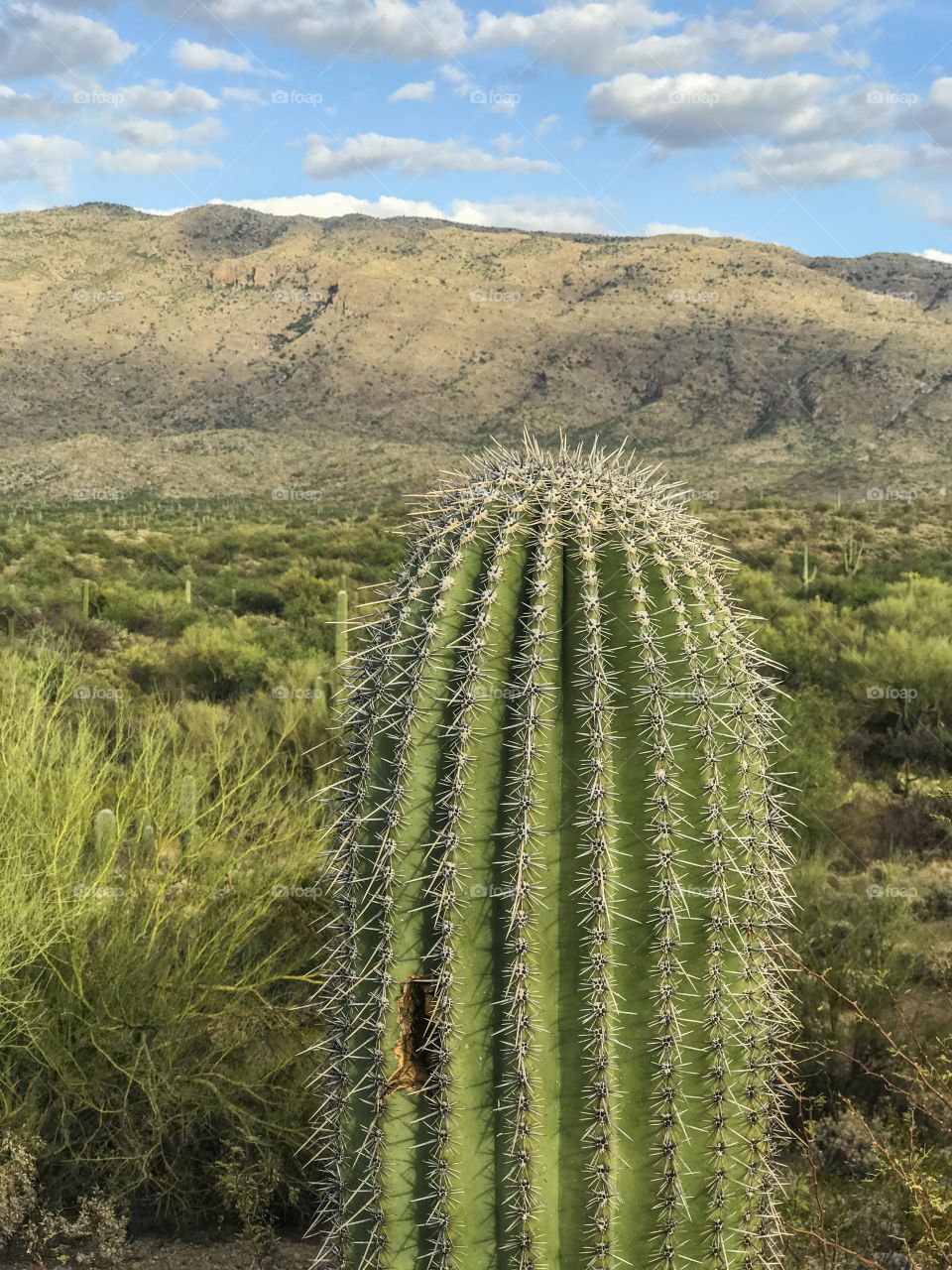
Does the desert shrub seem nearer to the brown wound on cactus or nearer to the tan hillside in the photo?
the brown wound on cactus

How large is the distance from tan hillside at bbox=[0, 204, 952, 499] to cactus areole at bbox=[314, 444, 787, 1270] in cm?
5007

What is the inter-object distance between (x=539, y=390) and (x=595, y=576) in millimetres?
76914

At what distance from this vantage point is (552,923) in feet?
9.84

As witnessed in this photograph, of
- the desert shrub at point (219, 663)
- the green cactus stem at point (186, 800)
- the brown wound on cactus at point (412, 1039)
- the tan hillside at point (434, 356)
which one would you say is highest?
the tan hillside at point (434, 356)

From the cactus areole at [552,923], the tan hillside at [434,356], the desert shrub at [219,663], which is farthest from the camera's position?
the tan hillside at [434,356]

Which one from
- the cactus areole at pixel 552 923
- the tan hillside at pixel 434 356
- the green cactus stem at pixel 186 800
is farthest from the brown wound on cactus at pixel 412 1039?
the tan hillside at pixel 434 356

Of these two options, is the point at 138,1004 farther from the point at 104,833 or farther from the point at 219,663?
the point at 219,663

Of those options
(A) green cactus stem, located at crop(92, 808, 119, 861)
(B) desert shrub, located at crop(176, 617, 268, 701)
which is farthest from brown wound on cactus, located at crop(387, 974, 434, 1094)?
(B) desert shrub, located at crop(176, 617, 268, 701)

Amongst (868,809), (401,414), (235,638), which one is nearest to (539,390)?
(401,414)

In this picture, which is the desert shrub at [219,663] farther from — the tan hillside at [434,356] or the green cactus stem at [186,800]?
the tan hillside at [434,356]

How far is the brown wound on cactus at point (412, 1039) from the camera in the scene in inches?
120

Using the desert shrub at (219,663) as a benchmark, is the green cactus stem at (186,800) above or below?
above

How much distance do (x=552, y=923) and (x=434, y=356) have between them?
8303cm

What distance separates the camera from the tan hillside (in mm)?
66188
